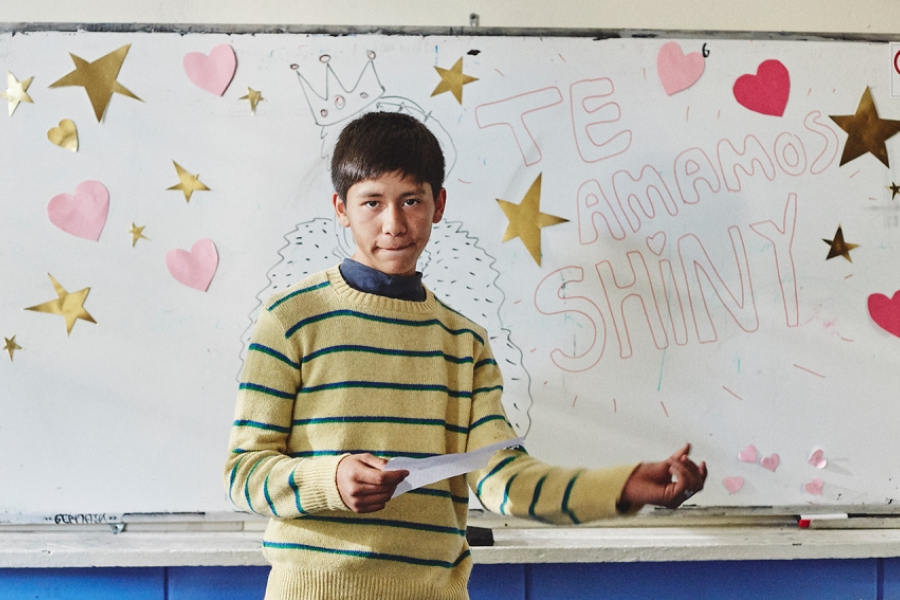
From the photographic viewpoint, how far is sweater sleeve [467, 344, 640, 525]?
771 mm

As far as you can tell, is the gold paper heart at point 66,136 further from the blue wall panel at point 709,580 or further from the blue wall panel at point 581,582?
the blue wall panel at point 709,580

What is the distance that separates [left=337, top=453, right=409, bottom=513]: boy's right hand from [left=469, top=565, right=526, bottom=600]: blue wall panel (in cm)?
65

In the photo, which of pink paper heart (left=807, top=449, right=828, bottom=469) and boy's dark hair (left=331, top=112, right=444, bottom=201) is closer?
boy's dark hair (left=331, top=112, right=444, bottom=201)

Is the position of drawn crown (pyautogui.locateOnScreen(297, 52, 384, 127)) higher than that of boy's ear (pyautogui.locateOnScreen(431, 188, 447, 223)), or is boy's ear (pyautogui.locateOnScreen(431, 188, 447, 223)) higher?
drawn crown (pyautogui.locateOnScreen(297, 52, 384, 127))

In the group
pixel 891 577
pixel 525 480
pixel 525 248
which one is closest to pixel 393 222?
pixel 525 480

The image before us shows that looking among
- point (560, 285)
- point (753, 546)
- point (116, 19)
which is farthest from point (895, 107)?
point (116, 19)

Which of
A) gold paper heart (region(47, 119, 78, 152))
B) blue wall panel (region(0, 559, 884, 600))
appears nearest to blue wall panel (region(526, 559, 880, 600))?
blue wall panel (region(0, 559, 884, 600))

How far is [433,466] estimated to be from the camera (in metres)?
0.68

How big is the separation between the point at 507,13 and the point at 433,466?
0.96m

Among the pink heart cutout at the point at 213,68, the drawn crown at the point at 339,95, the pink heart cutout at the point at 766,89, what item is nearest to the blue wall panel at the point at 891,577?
the pink heart cutout at the point at 766,89

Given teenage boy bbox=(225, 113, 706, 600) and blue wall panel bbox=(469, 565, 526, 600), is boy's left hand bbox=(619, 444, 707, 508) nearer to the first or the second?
teenage boy bbox=(225, 113, 706, 600)

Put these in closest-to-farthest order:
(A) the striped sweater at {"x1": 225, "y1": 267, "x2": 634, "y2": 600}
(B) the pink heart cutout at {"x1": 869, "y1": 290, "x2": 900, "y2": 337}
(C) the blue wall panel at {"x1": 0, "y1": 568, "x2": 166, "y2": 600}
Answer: (A) the striped sweater at {"x1": 225, "y1": 267, "x2": 634, "y2": 600} < (C) the blue wall panel at {"x1": 0, "y1": 568, "x2": 166, "y2": 600} < (B) the pink heart cutout at {"x1": 869, "y1": 290, "x2": 900, "y2": 337}

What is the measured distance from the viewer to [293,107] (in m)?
1.32

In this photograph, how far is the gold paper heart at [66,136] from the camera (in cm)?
131
